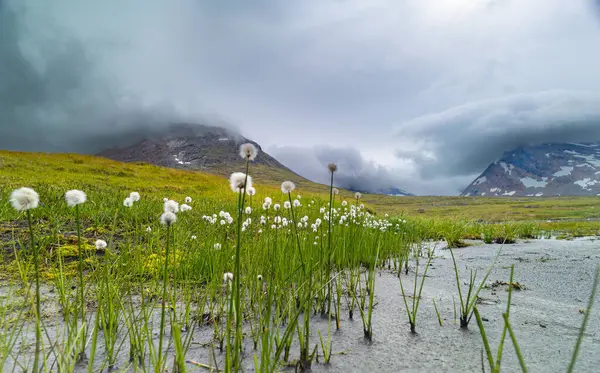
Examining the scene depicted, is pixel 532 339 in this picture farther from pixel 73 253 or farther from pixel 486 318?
pixel 73 253

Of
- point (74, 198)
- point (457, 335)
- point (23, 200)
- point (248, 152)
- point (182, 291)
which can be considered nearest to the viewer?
point (23, 200)

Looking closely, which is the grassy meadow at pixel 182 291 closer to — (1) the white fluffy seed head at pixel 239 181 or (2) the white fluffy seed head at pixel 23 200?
(1) the white fluffy seed head at pixel 239 181

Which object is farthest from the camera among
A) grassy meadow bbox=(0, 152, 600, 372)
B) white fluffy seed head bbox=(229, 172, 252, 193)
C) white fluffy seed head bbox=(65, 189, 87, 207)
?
white fluffy seed head bbox=(65, 189, 87, 207)

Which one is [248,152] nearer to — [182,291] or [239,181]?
[239,181]

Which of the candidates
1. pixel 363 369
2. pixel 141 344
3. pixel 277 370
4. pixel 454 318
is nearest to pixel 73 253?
pixel 141 344

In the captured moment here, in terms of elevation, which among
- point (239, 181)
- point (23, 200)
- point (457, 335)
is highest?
point (239, 181)

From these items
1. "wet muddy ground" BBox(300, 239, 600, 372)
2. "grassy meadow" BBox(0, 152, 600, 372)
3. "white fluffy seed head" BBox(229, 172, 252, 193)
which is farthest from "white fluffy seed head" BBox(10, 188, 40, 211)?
Result: "wet muddy ground" BBox(300, 239, 600, 372)

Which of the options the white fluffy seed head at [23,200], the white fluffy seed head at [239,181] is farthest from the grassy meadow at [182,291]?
the white fluffy seed head at [23,200]

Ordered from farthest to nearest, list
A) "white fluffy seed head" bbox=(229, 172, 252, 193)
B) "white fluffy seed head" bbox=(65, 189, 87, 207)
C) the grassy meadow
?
"white fluffy seed head" bbox=(65, 189, 87, 207), the grassy meadow, "white fluffy seed head" bbox=(229, 172, 252, 193)

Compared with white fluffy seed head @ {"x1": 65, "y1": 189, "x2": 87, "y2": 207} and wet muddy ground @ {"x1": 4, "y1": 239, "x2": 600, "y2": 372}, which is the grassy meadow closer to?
wet muddy ground @ {"x1": 4, "y1": 239, "x2": 600, "y2": 372}

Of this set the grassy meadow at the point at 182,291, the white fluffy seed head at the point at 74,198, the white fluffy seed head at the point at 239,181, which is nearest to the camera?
the white fluffy seed head at the point at 239,181

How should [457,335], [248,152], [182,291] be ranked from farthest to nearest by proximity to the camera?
[182,291] < [457,335] < [248,152]

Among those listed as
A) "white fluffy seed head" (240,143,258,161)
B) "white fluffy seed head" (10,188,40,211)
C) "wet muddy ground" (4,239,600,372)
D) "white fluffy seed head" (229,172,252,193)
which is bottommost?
"wet muddy ground" (4,239,600,372)

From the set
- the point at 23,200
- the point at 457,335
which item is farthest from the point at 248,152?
the point at 457,335
